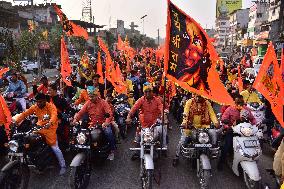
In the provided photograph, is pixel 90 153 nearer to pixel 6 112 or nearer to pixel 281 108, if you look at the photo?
pixel 6 112

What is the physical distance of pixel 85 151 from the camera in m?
6.36

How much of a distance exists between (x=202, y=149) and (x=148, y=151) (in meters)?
1.01

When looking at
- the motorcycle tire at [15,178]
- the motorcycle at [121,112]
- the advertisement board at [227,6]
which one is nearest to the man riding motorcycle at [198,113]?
the motorcycle tire at [15,178]

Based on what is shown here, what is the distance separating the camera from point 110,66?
1124 cm

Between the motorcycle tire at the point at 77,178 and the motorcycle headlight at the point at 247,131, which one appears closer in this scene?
the motorcycle tire at the point at 77,178

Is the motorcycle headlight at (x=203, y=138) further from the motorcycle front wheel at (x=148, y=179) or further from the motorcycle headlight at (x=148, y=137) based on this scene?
the motorcycle front wheel at (x=148, y=179)

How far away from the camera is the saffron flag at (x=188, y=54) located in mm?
5605

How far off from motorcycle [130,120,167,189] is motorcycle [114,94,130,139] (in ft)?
9.49

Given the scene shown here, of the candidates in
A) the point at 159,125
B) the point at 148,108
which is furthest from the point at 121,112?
the point at 159,125

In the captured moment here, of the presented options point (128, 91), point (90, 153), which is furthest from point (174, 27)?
point (128, 91)

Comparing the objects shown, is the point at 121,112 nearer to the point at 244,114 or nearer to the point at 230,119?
the point at 230,119

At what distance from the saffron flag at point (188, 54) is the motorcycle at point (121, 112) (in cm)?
455

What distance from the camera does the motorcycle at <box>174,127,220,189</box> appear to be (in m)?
6.04

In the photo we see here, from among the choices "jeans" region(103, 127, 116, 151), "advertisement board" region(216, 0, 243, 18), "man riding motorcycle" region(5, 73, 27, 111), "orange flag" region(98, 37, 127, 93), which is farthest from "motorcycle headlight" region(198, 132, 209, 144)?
"advertisement board" region(216, 0, 243, 18)
